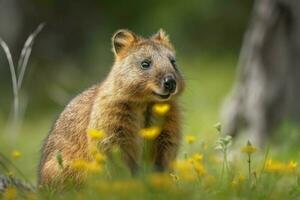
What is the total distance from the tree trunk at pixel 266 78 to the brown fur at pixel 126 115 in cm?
546

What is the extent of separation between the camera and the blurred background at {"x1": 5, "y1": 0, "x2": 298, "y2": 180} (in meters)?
18.2

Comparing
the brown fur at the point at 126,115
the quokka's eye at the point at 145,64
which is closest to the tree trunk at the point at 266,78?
the brown fur at the point at 126,115

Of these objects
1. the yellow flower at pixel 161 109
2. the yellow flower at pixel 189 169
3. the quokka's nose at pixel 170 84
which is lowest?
the yellow flower at pixel 189 169

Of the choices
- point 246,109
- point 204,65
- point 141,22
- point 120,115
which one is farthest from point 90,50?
point 120,115

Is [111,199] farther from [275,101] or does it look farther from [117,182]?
[275,101]

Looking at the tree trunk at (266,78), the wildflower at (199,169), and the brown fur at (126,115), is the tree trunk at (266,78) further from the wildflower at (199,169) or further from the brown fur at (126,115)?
the wildflower at (199,169)

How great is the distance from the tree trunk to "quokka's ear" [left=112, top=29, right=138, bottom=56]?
534 cm

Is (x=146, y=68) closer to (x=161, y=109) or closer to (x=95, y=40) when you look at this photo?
(x=161, y=109)

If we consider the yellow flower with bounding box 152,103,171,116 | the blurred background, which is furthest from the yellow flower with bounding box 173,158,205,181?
the blurred background

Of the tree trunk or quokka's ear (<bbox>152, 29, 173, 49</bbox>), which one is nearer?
quokka's ear (<bbox>152, 29, 173, 49</bbox>)

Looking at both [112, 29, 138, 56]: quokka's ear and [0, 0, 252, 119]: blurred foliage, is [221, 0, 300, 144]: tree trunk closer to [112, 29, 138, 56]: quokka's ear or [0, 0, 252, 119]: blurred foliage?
[0, 0, 252, 119]: blurred foliage

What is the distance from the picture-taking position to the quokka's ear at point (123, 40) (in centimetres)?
802

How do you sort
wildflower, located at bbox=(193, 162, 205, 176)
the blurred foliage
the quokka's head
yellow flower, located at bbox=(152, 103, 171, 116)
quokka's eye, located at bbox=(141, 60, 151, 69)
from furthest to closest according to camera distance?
the blurred foliage < quokka's eye, located at bbox=(141, 60, 151, 69) < the quokka's head < yellow flower, located at bbox=(152, 103, 171, 116) < wildflower, located at bbox=(193, 162, 205, 176)

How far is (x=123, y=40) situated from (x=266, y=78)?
573 centimetres
